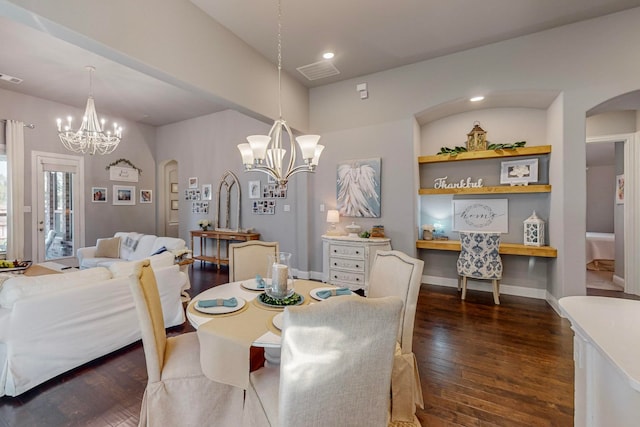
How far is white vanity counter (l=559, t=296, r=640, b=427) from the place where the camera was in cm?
79

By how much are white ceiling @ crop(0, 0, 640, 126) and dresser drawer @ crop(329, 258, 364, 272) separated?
2401 mm

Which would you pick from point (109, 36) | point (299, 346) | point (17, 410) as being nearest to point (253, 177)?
point (109, 36)

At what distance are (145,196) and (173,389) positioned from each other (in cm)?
639

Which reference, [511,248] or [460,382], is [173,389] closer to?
[460,382]

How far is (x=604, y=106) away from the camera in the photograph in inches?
124

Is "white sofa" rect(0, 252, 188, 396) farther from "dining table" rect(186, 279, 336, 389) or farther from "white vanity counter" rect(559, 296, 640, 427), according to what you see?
"white vanity counter" rect(559, 296, 640, 427)

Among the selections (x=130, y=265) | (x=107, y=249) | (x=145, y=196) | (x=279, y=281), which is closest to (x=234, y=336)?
(x=279, y=281)

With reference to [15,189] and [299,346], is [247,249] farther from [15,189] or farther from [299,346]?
[15,189]

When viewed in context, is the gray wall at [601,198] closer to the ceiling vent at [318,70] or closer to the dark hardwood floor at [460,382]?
the dark hardwood floor at [460,382]

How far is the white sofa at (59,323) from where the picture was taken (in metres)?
1.85

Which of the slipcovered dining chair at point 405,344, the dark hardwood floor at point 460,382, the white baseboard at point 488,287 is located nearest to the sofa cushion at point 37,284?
the dark hardwood floor at point 460,382

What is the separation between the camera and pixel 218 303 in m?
1.65

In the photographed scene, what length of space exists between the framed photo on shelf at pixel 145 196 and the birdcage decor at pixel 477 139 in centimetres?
683

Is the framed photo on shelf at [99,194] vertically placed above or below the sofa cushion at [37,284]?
above
